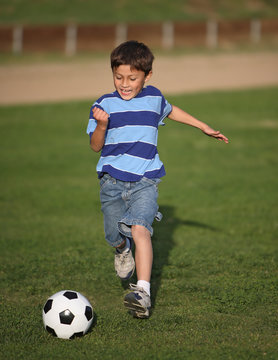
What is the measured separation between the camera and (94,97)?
63.0 feet

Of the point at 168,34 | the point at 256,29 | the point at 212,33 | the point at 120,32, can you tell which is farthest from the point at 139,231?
the point at 256,29

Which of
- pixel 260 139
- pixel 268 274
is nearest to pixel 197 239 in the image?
pixel 268 274

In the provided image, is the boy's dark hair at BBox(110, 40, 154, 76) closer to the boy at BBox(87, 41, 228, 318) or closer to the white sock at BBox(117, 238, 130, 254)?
the boy at BBox(87, 41, 228, 318)

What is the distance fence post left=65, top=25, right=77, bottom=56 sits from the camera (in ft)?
110

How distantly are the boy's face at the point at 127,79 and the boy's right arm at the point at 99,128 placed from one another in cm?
32

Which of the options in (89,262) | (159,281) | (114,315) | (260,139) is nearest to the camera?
(114,315)

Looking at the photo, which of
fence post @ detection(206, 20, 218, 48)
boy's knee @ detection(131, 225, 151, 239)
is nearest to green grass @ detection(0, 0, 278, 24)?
fence post @ detection(206, 20, 218, 48)

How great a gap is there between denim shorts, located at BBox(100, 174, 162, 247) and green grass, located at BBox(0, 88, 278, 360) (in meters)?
0.66

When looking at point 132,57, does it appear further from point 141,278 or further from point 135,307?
point 135,307

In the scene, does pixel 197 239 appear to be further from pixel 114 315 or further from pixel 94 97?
pixel 94 97

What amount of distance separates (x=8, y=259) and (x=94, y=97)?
1336cm

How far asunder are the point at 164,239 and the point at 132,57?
2.85 meters

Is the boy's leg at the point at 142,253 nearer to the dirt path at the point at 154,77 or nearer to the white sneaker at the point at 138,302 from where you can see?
the white sneaker at the point at 138,302

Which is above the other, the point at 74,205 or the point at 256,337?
the point at 256,337
